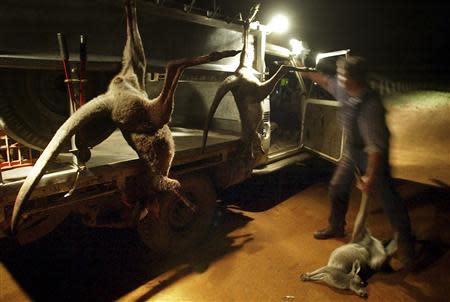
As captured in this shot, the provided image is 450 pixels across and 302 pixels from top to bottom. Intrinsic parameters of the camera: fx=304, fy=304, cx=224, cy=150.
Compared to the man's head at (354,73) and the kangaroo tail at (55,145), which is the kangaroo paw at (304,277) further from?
the kangaroo tail at (55,145)

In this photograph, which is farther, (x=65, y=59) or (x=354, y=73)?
(x=354, y=73)

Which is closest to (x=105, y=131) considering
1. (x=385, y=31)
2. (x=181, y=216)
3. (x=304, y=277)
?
(x=181, y=216)

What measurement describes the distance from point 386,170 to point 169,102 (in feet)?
8.66

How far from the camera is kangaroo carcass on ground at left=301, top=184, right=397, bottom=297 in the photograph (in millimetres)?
3486

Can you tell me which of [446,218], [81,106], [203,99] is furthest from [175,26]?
[446,218]

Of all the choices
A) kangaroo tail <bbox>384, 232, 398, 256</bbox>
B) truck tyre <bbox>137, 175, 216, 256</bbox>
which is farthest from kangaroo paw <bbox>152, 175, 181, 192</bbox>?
kangaroo tail <bbox>384, 232, 398, 256</bbox>

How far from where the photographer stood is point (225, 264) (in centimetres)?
404

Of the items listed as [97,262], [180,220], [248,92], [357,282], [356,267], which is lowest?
[97,262]

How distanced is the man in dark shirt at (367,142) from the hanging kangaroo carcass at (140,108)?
5.35 feet

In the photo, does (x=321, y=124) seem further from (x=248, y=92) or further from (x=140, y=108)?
(x=140, y=108)

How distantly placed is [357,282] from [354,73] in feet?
8.02

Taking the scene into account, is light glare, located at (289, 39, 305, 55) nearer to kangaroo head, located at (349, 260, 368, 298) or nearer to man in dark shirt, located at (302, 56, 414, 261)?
man in dark shirt, located at (302, 56, 414, 261)

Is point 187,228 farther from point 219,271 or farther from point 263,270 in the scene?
point 263,270

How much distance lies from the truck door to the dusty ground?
1.42 m
